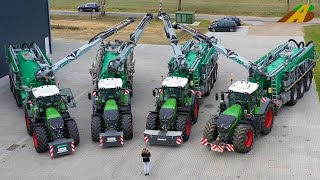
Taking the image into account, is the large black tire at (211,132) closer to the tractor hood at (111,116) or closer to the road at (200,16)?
the tractor hood at (111,116)

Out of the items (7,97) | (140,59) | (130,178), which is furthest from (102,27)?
(130,178)

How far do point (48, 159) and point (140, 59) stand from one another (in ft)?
57.4

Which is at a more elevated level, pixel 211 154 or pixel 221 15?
pixel 221 15

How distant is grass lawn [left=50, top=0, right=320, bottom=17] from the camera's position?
60.8m

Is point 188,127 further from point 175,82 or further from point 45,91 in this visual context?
point 45,91

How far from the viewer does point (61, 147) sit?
19.0 metres

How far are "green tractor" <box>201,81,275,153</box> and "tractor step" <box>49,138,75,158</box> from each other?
17.4 feet

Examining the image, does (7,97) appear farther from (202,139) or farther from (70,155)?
(202,139)

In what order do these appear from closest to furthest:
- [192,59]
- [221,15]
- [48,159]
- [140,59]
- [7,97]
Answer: [48,159], [192,59], [7,97], [140,59], [221,15]

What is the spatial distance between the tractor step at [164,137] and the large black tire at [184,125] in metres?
0.31

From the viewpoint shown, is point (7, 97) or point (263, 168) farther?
point (7, 97)

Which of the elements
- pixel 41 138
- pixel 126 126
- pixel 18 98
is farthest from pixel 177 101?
pixel 18 98

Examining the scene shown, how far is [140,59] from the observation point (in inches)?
1399

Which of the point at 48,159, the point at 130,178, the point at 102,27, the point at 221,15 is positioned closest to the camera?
the point at 130,178
